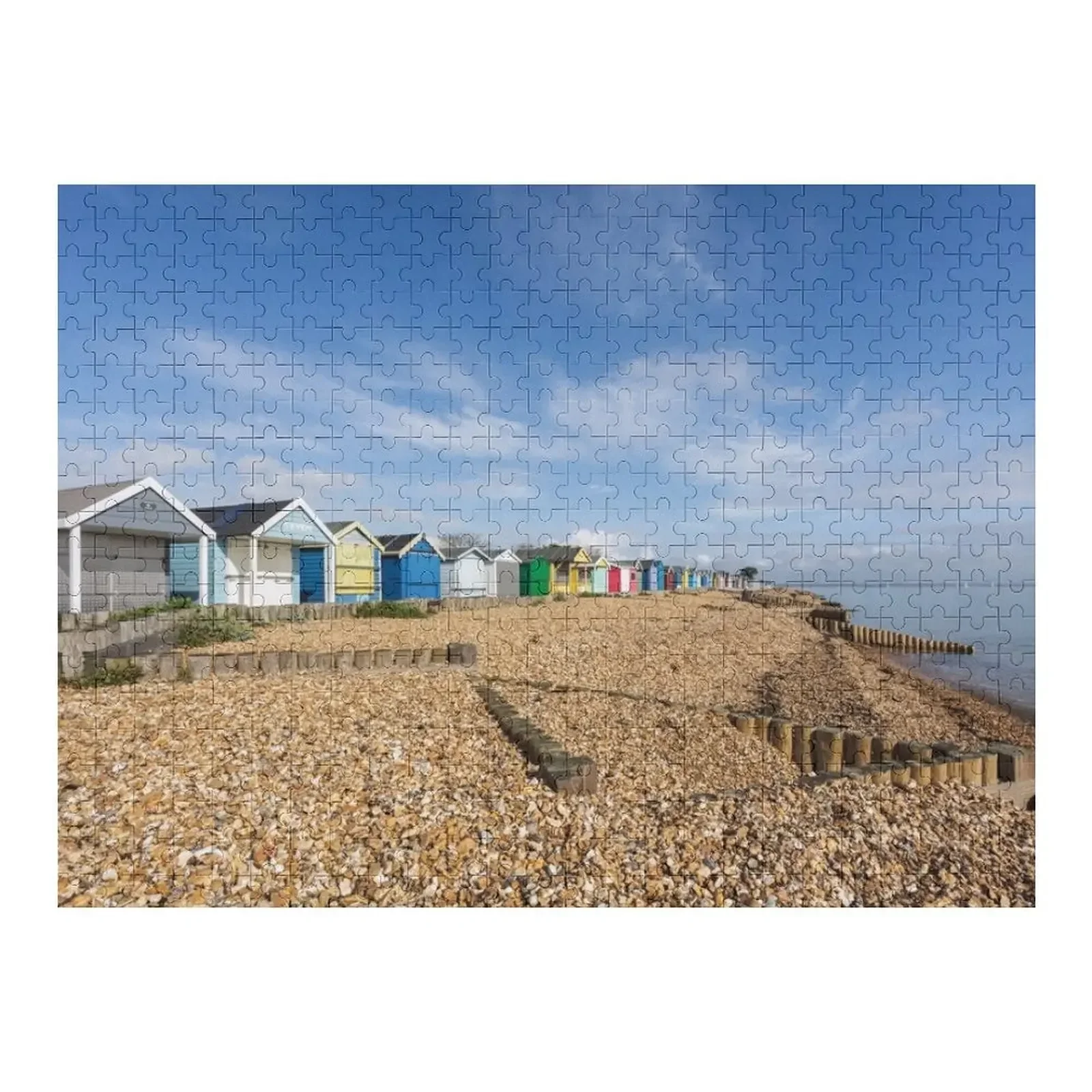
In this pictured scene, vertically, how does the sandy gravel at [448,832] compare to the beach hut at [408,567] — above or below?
below

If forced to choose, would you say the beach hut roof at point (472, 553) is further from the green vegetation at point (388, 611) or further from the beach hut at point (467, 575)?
the green vegetation at point (388, 611)

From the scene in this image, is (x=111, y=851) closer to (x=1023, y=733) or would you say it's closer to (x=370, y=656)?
(x=370, y=656)

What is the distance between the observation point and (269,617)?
1168 centimetres

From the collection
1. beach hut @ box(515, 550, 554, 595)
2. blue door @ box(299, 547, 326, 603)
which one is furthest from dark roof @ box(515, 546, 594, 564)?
blue door @ box(299, 547, 326, 603)

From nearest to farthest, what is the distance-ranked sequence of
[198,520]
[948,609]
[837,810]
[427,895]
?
[427,895], [837,810], [948,609], [198,520]

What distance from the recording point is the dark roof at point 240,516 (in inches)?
579

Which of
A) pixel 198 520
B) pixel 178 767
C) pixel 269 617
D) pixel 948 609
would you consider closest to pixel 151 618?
pixel 269 617

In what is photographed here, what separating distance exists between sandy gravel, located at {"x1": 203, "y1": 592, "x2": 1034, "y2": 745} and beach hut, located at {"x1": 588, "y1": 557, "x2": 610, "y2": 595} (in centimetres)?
1442

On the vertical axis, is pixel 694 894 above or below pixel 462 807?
below

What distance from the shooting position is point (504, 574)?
82.5ft

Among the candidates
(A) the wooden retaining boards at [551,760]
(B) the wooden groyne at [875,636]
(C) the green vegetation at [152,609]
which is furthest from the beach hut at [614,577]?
(A) the wooden retaining boards at [551,760]

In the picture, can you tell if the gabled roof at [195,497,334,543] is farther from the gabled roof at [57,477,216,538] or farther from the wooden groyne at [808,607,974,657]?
the wooden groyne at [808,607,974,657]

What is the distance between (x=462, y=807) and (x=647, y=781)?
1821mm

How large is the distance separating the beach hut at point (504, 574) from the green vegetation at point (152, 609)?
1337 cm
